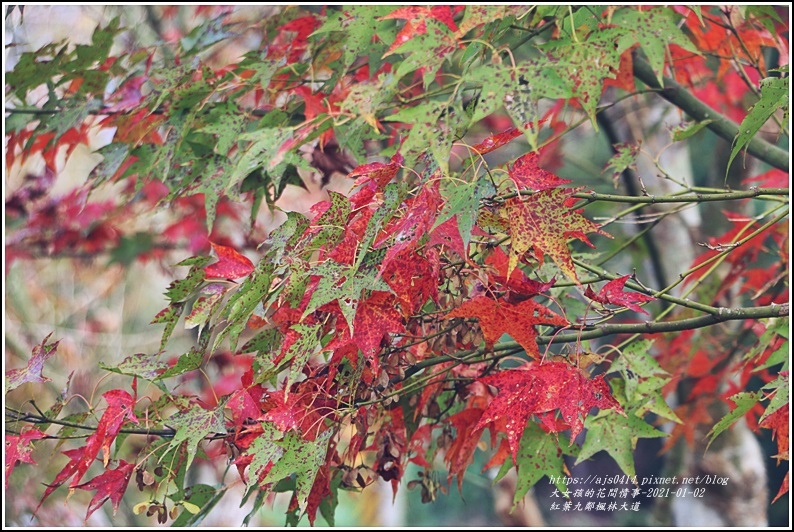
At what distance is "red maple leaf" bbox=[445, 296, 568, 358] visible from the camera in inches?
34.2

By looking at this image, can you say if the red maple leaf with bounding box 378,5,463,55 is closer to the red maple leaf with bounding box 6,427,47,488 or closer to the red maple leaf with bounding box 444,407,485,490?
the red maple leaf with bounding box 444,407,485,490

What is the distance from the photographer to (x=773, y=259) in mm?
1848

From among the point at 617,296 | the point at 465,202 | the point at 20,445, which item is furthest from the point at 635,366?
the point at 20,445

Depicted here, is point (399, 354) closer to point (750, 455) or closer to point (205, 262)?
point (205, 262)

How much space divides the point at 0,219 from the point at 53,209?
18.8 inches

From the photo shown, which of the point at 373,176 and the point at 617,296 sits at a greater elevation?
the point at 373,176

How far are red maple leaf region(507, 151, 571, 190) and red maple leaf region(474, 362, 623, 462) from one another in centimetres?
22

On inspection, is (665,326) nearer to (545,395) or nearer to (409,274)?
(545,395)

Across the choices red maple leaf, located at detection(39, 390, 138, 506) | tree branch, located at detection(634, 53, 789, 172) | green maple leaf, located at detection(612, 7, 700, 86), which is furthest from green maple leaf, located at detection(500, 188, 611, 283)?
tree branch, located at detection(634, 53, 789, 172)

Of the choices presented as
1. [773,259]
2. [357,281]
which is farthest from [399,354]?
[773,259]

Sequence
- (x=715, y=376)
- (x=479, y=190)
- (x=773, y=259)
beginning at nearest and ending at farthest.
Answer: (x=479, y=190) < (x=715, y=376) < (x=773, y=259)

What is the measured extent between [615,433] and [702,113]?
0.59 m

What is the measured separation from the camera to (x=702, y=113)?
1.35 metres

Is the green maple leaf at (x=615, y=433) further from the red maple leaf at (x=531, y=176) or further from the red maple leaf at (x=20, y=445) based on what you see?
the red maple leaf at (x=20, y=445)
